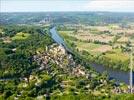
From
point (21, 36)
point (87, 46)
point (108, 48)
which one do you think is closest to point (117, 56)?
point (108, 48)

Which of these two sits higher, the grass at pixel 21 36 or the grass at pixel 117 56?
the grass at pixel 21 36

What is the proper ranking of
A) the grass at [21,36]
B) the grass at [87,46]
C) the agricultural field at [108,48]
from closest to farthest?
1. the agricultural field at [108,48]
2. the grass at [87,46]
3. the grass at [21,36]

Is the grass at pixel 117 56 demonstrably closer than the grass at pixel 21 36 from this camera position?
Yes

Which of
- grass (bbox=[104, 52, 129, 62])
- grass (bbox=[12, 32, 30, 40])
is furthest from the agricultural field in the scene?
grass (bbox=[12, 32, 30, 40])

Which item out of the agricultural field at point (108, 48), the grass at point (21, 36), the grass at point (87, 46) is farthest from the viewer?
the grass at point (21, 36)

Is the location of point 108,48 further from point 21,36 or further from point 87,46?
point 21,36

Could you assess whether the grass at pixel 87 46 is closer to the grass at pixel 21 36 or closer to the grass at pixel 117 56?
the grass at pixel 117 56

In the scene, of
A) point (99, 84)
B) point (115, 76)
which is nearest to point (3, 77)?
point (99, 84)

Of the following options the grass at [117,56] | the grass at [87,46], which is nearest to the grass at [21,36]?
the grass at [87,46]

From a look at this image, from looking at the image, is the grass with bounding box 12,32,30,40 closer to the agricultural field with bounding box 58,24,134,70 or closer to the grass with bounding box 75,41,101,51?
the agricultural field with bounding box 58,24,134,70

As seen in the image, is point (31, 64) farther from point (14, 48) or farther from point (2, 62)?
point (14, 48)

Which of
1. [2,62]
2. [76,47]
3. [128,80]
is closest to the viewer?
[128,80]
